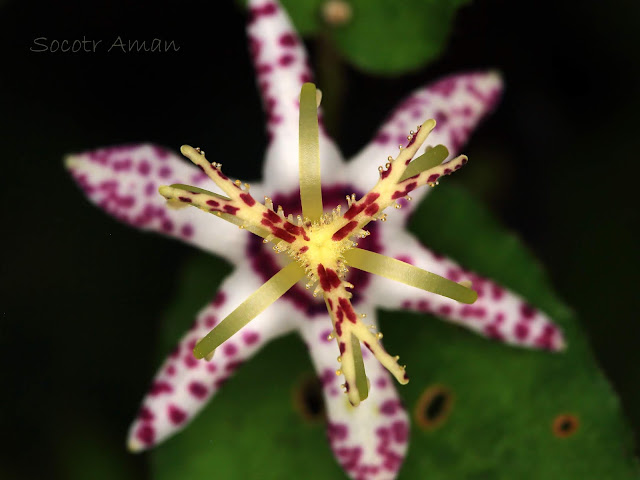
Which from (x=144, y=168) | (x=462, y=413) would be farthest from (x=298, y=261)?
(x=462, y=413)

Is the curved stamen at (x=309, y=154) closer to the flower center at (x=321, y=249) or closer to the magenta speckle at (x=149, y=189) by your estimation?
the flower center at (x=321, y=249)

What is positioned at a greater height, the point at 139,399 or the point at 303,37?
the point at 303,37

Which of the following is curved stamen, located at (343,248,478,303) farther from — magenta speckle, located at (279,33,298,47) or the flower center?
magenta speckle, located at (279,33,298,47)

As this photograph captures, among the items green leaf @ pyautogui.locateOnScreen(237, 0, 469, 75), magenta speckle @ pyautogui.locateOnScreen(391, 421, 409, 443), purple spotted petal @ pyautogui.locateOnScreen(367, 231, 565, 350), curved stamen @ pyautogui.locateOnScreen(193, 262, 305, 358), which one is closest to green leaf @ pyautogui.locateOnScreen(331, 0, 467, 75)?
green leaf @ pyautogui.locateOnScreen(237, 0, 469, 75)

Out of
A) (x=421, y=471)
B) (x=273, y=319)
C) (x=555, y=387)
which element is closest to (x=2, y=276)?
(x=273, y=319)

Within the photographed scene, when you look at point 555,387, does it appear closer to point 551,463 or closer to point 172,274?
point 551,463

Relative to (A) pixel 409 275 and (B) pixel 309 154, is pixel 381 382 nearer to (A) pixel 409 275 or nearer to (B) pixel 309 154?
(A) pixel 409 275
